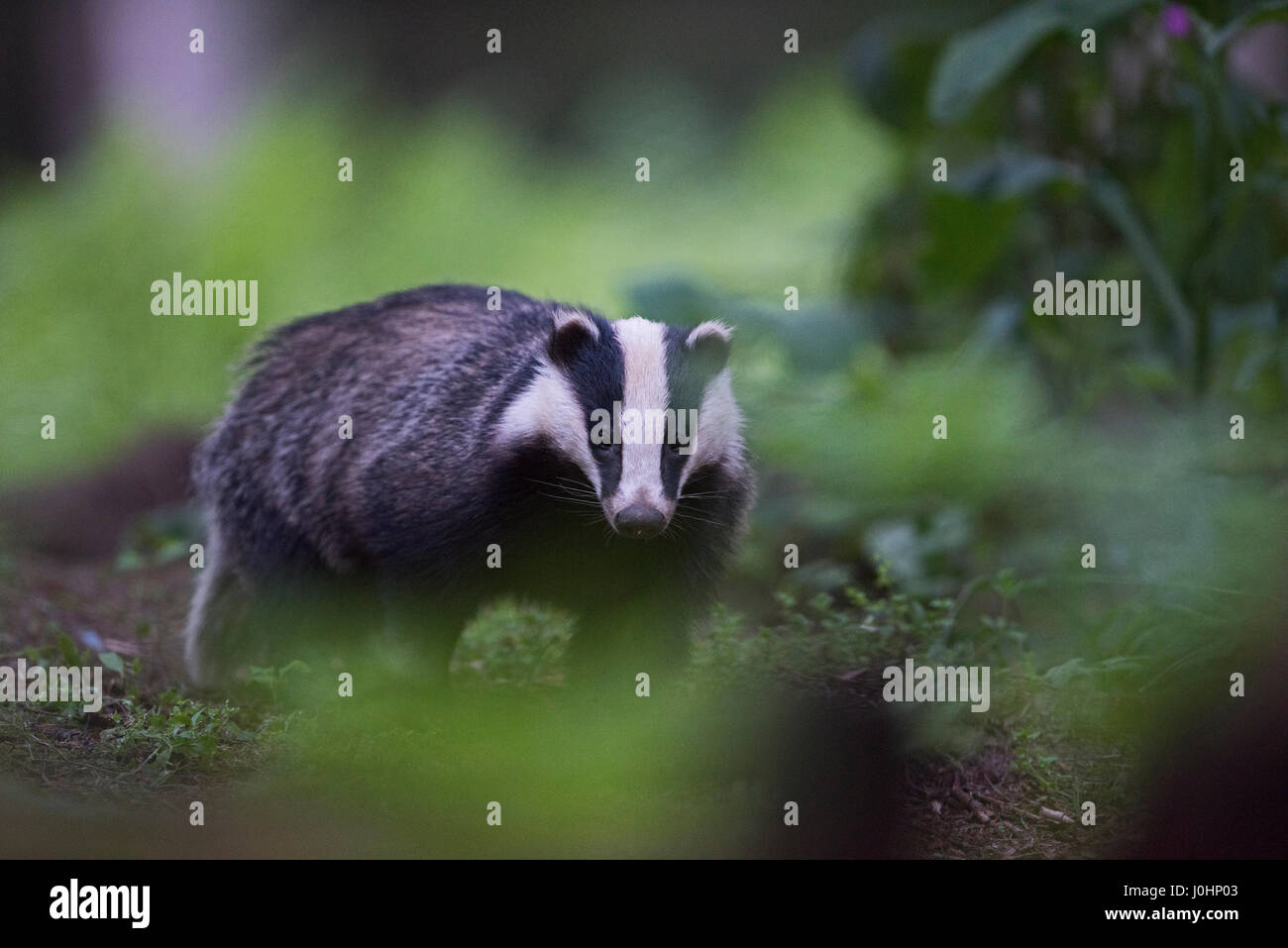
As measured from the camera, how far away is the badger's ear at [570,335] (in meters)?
3.58

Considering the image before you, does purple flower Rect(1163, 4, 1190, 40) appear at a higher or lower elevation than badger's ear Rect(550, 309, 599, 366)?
higher

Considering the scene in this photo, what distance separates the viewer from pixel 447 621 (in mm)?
3904

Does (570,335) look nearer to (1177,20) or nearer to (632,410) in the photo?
(632,410)

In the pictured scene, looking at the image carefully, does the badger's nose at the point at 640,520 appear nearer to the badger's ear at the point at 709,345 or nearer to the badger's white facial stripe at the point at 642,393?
the badger's white facial stripe at the point at 642,393

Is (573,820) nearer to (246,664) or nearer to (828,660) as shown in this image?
(828,660)

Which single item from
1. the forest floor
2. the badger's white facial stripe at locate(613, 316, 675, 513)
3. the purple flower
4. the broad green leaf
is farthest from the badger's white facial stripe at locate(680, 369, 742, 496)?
the purple flower

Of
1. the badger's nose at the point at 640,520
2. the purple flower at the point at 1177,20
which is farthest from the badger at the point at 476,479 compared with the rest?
the purple flower at the point at 1177,20

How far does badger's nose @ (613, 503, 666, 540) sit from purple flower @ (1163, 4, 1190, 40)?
295 centimetres

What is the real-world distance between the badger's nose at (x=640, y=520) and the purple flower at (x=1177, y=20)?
2.95m

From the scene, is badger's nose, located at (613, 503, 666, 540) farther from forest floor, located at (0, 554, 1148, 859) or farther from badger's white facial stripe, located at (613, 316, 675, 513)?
forest floor, located at (0, 554, 1148, 859)

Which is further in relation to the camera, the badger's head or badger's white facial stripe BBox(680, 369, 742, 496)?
badger's white facial stripe BBox(680, 369, 742, 496)

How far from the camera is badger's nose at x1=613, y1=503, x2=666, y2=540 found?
3.32m

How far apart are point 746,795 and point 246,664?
6.41ft

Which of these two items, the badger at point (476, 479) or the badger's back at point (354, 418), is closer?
the badger at point (476, 479)
